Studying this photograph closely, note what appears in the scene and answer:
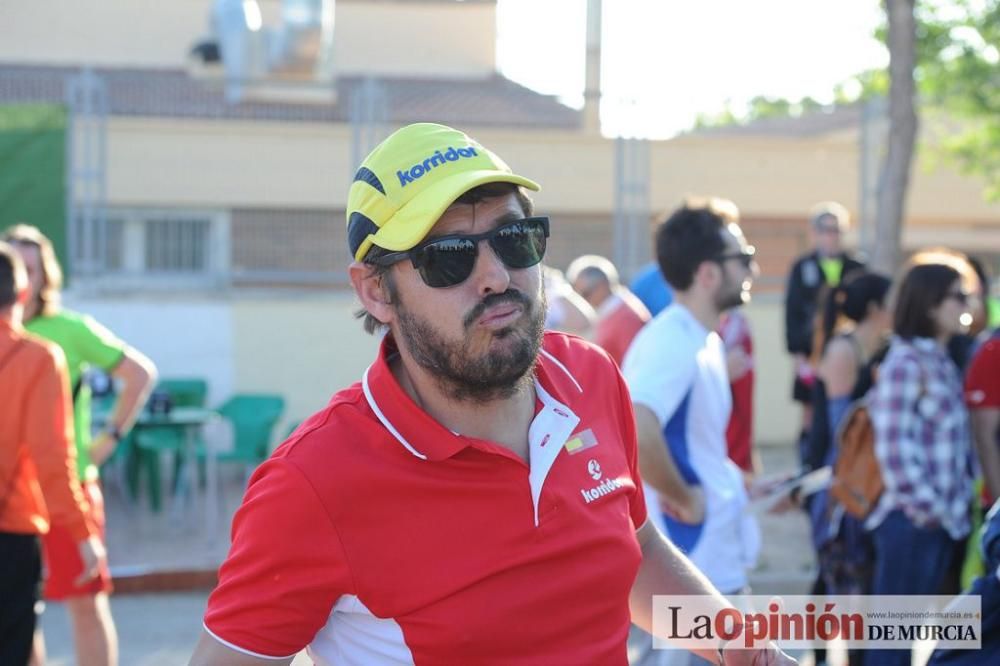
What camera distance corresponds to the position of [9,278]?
5199mm

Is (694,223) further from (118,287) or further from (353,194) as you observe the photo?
(118,287)

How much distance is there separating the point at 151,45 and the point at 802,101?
15.1m

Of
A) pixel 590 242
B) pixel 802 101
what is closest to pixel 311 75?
pixel 590 242

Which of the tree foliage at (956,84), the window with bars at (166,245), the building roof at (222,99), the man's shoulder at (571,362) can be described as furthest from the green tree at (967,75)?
the man's shoulder at (571,362)

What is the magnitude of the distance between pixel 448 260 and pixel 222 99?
14.0 meters

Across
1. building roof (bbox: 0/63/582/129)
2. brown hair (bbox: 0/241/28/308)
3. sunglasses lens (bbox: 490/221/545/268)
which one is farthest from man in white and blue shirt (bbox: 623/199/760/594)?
building roof (bbox: 0/63/582/129)

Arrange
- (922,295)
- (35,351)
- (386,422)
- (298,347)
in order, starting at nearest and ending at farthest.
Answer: (386,422) → (35,351) → (922,295) → (298,347)

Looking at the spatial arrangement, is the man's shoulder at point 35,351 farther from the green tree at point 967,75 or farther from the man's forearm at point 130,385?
the green tree at point 967,75

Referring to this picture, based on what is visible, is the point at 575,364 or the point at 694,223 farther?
the point at 694,223

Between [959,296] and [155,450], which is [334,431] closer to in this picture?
[959,296]

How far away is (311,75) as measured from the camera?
16.2m

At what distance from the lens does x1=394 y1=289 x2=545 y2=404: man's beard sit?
2498 mm

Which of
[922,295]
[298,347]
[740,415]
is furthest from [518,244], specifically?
[298,347]

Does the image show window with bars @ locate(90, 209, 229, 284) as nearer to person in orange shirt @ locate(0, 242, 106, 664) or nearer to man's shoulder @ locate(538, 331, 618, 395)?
person in orange shirt @ locate(0, 242, 106, 664)
